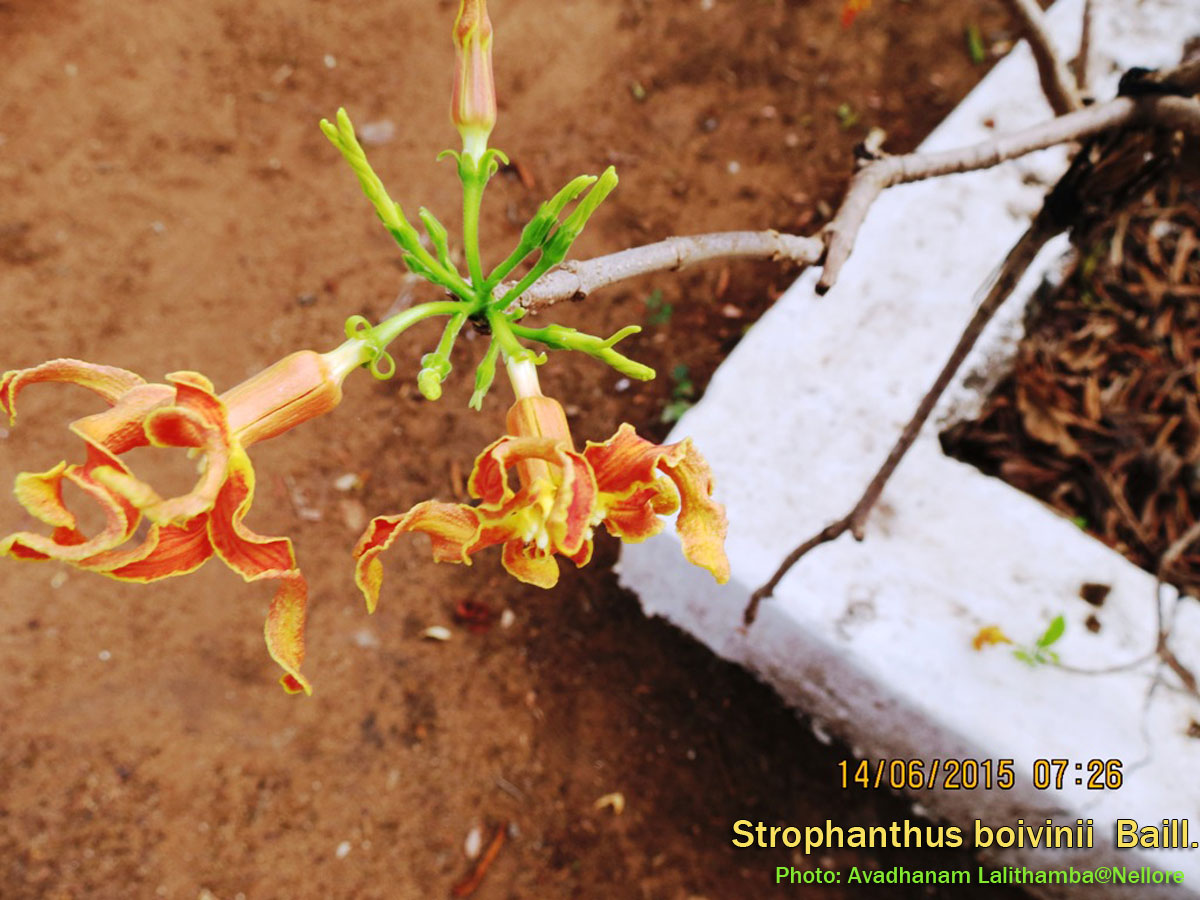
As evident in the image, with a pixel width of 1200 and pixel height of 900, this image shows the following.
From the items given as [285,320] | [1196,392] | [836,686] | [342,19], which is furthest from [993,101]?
[342,19]

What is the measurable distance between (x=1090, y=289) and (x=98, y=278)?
3.93 meters

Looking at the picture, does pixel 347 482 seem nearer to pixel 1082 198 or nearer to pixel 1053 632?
pixel 1053 632

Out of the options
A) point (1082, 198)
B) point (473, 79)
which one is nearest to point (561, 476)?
point (473, 79)

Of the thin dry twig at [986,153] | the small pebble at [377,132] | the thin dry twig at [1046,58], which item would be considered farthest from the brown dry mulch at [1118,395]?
the small pebble at [377,132]

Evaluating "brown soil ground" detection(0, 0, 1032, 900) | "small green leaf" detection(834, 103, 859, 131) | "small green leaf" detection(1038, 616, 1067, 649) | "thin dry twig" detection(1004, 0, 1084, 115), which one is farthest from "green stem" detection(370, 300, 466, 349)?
"small green leaf" detection(834, 103, 859, 131)

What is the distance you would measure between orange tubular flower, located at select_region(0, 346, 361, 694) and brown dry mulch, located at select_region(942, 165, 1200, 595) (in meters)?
2.38

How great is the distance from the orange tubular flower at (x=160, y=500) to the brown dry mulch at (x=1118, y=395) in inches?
93.8

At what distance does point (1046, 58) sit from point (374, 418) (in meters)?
2.52

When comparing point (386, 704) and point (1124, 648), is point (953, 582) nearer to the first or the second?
point (1124, 648)

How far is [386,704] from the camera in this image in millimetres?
2949

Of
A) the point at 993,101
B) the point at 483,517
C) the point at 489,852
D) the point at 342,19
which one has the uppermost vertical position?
the point at 342,19

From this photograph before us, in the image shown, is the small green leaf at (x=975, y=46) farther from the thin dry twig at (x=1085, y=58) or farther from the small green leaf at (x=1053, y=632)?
the small green leaf at (x=1053, y=632)

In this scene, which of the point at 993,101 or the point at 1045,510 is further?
the point at 993,101

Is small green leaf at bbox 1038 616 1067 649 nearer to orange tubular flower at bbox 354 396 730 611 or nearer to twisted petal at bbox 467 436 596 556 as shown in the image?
orange tubular flower at bbox 354 396 730 611
